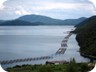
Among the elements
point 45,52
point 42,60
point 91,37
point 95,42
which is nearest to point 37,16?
point 45,52

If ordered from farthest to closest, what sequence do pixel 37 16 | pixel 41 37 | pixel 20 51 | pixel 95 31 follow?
pixel 95 31
pixel 41 37
pixel 20 51
pixel 37 16

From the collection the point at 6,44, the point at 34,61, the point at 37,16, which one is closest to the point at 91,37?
the point at 34,61

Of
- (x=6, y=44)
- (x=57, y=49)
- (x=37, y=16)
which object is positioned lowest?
(x=57, y=49)

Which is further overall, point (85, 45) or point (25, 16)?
point (85, 45)

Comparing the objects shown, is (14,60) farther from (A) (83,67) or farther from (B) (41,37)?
(A) (83,67)

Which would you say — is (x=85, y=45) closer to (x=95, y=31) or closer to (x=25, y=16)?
(x=95, y=31)

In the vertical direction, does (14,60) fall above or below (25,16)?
below

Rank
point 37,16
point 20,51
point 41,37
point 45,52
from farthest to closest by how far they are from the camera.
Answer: point 41,37 → point 45,52 → point 20,51 → point 37,16

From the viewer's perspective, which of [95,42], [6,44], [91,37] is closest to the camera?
[6,44]

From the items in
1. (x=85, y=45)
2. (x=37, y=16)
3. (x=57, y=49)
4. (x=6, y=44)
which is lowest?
(x=85, y=45)
